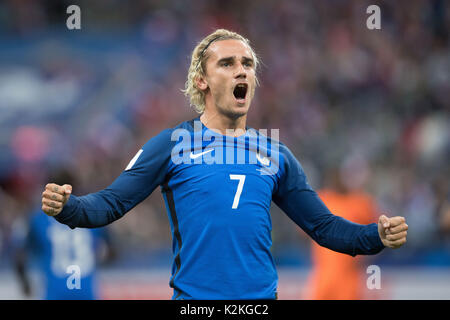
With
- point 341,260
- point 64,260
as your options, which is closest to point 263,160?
point 64,260

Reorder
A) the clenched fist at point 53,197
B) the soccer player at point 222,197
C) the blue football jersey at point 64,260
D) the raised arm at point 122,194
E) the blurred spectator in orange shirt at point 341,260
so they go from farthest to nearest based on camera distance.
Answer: the blurred spectator in orange shirt at point 341,260 → the blue football jersey at point 64,260 → the soccer player at point 222,197 → the raised arm at point 122,194 → the clenched fist at point 53,197

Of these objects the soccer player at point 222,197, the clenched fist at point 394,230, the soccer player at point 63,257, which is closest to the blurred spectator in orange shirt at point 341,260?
the soccer player at point 63,257

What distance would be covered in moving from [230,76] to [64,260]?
3222 mm

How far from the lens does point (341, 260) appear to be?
6277mm

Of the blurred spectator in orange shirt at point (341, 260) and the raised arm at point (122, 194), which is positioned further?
the blurred spectator in orange shirt at point (341, 260)

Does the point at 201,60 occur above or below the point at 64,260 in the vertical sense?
above

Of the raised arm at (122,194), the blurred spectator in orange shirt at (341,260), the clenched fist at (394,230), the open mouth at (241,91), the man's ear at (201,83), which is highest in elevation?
the man's ear at (201,83)

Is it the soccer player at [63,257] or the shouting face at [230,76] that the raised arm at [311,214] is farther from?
the soccer player at [63,257]

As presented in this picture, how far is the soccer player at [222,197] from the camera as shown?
2.94 m

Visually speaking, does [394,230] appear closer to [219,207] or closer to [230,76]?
[219,207]

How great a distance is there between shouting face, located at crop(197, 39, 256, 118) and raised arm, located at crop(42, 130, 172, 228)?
0.35 metres

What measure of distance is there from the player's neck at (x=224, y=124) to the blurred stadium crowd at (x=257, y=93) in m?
6.25
